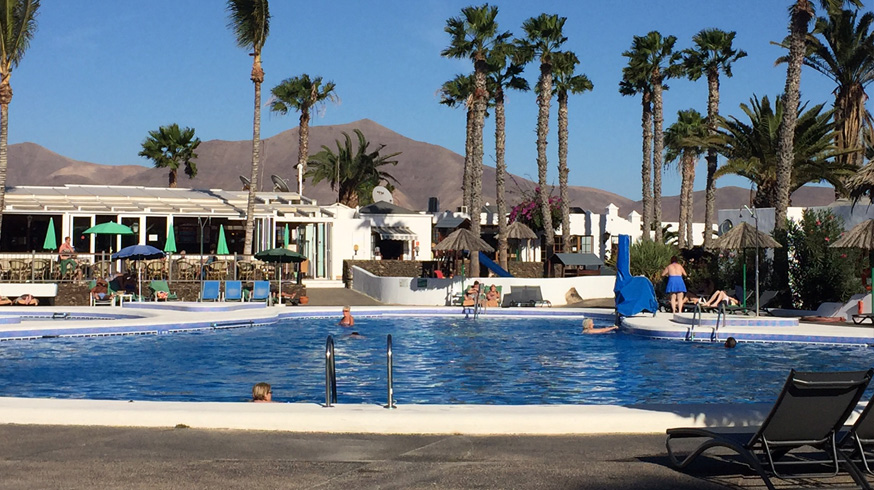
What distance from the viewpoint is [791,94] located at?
88.4 feet

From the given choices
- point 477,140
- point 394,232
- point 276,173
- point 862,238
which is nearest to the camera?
point 862,238

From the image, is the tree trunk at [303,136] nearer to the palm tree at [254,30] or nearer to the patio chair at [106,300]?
the palm tree at [254,30]

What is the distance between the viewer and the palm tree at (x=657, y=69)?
42.6 metres

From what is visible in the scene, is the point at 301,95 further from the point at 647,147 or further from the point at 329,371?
the point at 329,371

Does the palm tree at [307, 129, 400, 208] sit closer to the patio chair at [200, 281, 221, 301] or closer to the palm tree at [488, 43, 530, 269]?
the palm tree at [488, 43, 530, 269]

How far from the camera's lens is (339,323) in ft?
74.4

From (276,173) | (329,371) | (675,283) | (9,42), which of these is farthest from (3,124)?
(276,173)

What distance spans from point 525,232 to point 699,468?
33.1m

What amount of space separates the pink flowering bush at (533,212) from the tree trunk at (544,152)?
14.2 ft

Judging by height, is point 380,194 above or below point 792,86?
below

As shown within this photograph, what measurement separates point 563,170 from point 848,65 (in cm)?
1242

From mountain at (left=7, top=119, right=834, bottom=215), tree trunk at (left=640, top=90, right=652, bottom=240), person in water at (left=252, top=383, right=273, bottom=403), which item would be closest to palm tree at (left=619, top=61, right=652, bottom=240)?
tree trunk at (left=640, top=90, right=652, bottom=240)

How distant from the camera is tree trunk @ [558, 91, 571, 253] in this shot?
4059 cm

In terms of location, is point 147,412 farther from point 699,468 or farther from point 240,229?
point 240,229
